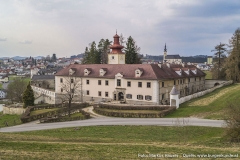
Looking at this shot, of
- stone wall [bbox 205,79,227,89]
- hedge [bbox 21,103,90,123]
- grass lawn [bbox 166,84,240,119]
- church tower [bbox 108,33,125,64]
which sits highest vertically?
church tower [bbox 108,33,125,64]

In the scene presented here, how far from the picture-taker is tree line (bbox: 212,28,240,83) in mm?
54875

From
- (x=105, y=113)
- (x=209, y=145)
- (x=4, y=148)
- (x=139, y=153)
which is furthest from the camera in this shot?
(x=105, y=113)

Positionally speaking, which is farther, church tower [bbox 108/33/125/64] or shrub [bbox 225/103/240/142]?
church tower [bbox 108/33/125/64]

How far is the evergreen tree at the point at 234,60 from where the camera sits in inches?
2147

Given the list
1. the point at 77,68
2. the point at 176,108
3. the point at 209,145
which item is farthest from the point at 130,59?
the point at 209,145

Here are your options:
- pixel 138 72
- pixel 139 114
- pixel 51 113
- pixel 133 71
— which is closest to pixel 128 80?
pixel 133 71

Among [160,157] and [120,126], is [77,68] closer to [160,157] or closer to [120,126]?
[120,126]

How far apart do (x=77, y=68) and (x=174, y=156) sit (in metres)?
41.0

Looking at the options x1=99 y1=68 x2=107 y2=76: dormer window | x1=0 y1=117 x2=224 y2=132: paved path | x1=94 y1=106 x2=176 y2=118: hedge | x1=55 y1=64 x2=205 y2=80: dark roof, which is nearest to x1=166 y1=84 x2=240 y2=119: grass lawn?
x1=94 y1=106 x2=176 y2=118: hedge

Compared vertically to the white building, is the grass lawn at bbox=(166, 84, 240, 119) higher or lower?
lower

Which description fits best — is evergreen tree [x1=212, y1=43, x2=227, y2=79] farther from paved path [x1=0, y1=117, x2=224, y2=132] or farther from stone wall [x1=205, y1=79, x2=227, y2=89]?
paved path [x1=0, y1=117, x2=224, y2=132]

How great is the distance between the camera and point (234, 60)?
180 ft

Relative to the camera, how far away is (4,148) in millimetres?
16062

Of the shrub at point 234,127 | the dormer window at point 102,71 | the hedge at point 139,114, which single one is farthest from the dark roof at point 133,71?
the shrub at point 234,127
